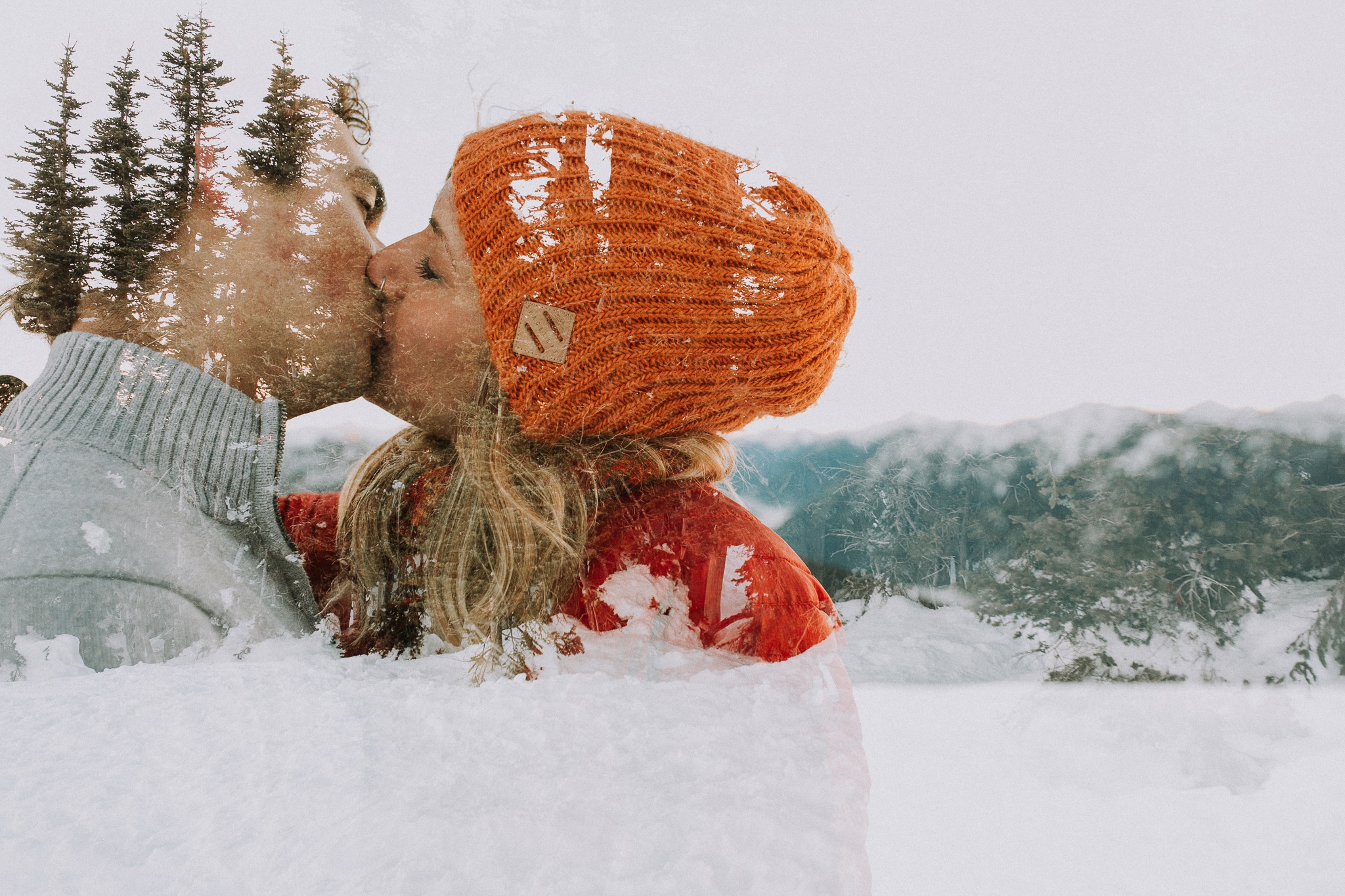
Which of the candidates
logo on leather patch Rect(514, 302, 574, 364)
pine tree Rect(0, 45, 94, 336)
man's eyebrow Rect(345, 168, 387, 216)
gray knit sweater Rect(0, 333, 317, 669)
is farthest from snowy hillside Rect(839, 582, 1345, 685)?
pine tree Rect(0, 45, 94, 336)

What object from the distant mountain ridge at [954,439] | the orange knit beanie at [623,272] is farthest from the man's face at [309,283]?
the distant mountain ridge at [954,439]

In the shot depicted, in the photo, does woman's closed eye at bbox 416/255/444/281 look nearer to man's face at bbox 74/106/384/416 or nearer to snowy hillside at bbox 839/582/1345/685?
man's face at bbox 74/106/384/416

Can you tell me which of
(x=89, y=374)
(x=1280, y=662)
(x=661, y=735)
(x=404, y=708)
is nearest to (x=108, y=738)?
(x=404, y=708)

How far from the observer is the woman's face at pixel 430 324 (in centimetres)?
73

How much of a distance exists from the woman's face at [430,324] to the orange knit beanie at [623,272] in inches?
1.1

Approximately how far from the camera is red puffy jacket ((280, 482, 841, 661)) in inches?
23.8

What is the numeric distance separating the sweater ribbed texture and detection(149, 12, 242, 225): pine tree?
5.7 inches

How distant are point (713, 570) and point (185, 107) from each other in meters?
0.72

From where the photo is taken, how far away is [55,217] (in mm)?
623

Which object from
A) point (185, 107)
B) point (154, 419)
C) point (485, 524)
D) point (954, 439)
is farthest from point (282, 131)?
point (954, 439)

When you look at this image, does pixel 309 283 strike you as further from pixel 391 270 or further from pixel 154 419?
pixel 154 419

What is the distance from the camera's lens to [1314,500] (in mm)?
733

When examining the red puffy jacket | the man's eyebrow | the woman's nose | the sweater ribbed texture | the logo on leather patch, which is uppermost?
the man's eyebrow

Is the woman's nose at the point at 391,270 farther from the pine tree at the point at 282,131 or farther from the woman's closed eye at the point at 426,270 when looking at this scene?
the pine tree at the point at 282,131
